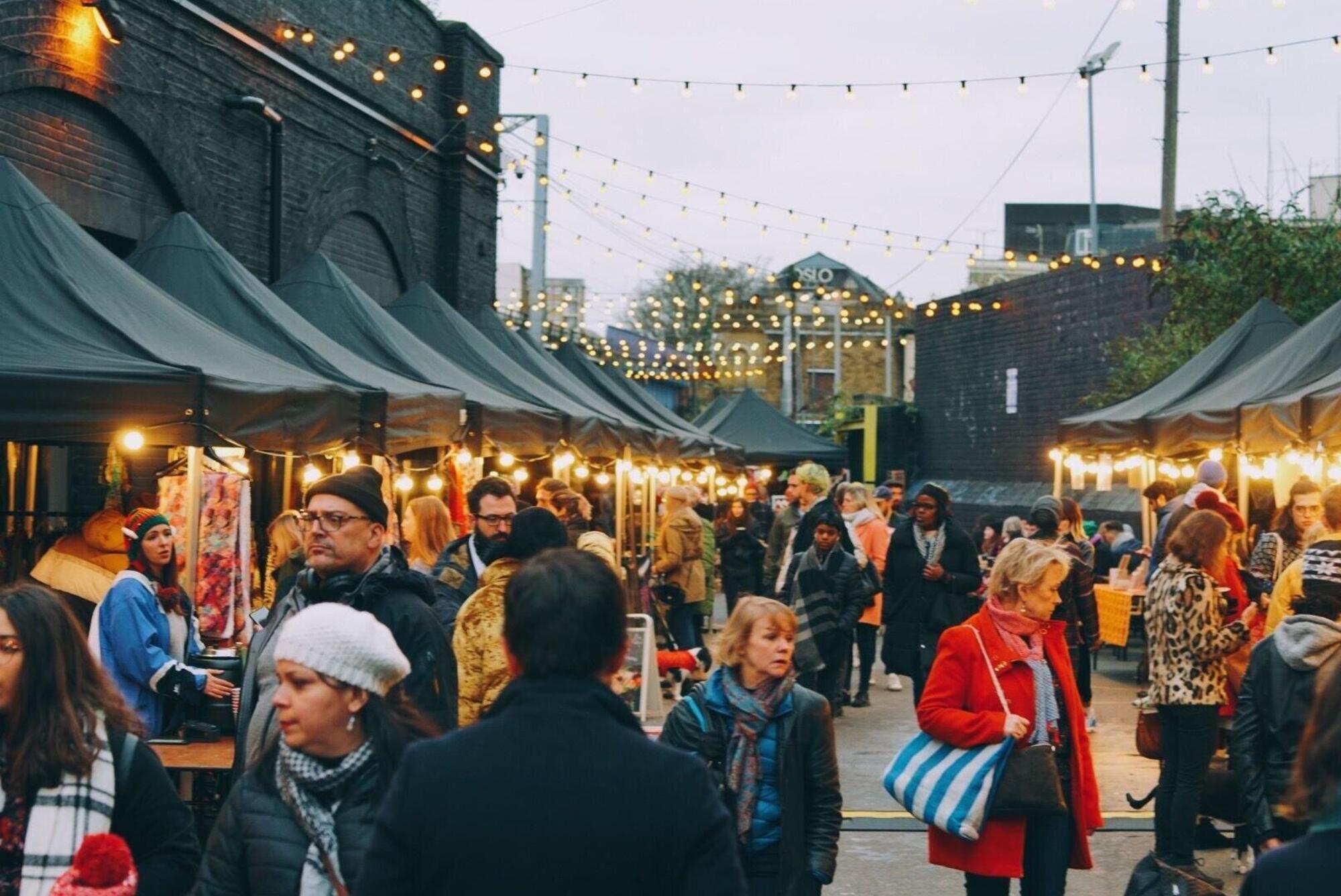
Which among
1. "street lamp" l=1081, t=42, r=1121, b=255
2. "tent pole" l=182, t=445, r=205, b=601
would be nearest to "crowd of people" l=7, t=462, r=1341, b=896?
"tent pole" l=182, t=445, r=205, b=601

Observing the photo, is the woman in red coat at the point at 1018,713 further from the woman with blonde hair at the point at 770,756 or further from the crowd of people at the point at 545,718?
the woman with blonde hair at the point at 770,756

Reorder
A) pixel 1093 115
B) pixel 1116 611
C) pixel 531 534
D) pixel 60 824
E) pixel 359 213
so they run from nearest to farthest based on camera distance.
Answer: pixel 60 824 → pixel 531 534 → pixel 1116 611 → pixel 359 213 → pixel 1093 115

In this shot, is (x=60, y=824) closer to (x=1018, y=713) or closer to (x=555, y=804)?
(x=555, y=804)

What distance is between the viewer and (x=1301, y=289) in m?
19.2

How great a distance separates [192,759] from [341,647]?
340cm

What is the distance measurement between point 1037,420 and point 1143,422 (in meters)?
15.6

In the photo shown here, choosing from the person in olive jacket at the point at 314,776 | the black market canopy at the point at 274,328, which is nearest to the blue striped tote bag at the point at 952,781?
the person in olive jacket at the point at 314,776

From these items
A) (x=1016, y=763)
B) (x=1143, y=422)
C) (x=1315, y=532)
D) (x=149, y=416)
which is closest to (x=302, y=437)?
(x=149, y=416)

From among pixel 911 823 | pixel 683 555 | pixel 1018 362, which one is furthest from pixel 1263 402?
pixel 1018 362

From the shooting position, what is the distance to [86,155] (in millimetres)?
11938

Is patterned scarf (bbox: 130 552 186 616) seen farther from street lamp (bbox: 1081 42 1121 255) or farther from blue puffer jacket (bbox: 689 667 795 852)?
street lamp (bbox: 1081 42 1121 255)

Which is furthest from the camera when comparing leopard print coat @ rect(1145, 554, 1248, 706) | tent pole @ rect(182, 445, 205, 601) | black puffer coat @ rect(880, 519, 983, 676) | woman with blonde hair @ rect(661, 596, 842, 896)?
black puffer coat @ rect(880, 519, 983, 676)

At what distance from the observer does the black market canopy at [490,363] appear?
1463 cm

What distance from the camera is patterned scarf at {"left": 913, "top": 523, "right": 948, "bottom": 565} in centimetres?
1168
